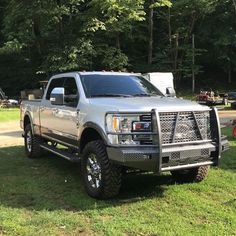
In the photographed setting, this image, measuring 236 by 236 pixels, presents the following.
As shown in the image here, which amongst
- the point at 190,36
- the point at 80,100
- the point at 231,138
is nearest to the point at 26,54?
the point at 190,36

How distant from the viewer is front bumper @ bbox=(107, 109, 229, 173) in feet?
22.0

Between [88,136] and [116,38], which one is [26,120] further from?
[116,38]

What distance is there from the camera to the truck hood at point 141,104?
22.9 feet

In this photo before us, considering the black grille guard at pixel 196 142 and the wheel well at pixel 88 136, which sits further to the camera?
the wheel well at pixel 88 136

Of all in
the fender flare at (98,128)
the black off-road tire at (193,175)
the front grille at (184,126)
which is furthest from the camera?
the black off-road tire at (193,175)

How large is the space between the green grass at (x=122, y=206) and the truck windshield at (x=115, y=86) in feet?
5.13

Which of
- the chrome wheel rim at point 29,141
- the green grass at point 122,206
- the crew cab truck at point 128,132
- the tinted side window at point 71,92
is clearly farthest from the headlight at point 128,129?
the chrome wheel rim at point 29,141

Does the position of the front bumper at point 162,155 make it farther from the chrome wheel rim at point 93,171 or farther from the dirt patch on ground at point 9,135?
the dirt patch on ground at point 9,135

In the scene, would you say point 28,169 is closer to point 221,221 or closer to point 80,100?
point 80,100

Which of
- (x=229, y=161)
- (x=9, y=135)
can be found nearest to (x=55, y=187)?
(x=229, y=161)

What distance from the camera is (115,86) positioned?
855cm

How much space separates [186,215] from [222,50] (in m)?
37.6

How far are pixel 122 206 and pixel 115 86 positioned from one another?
96.3 inches

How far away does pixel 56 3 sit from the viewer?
37312 millimetres
